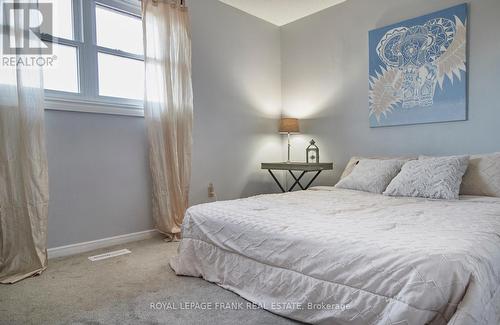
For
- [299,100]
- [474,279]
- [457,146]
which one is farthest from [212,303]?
[299,100]

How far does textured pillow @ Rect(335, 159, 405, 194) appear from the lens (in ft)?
8.66

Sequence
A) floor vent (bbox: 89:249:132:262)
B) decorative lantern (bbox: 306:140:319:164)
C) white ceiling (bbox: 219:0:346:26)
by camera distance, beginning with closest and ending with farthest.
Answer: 1. floor vent (bbox: 89:249:132:262)
2. white ceiling (bbox: 219:0:346:26)
3. decorative lantern (bbox: 306:140:319:164)

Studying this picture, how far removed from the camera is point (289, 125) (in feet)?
12.9

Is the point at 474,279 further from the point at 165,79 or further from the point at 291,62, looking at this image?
the point at 291,62

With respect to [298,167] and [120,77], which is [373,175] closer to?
[298,167]

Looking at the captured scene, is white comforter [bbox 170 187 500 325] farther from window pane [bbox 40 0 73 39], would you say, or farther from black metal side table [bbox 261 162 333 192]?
window pane [bbox 40 0 73 39]

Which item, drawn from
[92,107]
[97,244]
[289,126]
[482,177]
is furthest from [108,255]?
[482,177]

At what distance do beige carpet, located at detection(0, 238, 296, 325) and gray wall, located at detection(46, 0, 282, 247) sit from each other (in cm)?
56

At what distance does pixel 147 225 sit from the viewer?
307 cm

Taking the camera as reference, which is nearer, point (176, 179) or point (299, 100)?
point (176, 179)

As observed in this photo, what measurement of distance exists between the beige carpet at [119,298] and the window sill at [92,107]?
1.21 metres

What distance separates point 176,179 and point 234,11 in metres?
2.18

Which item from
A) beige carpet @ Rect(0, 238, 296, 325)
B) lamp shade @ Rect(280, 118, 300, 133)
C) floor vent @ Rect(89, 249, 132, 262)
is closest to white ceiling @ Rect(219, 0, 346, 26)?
lamp shade @ Rect(280, 118, 300, 133)

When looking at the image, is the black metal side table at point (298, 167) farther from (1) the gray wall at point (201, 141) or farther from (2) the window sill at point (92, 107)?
(2) the window sill at point (92, 107)
